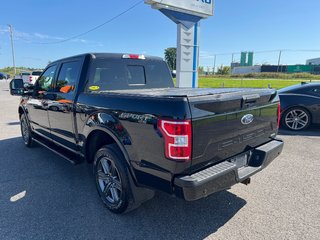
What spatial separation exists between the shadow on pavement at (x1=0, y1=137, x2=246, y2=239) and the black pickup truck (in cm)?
25

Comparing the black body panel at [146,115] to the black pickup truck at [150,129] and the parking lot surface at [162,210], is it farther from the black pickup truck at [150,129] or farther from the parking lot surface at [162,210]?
the parking lot surface at [162,210]

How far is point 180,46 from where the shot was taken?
969cm

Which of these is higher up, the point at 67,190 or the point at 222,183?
the point at 222,183

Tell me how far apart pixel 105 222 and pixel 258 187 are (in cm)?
227

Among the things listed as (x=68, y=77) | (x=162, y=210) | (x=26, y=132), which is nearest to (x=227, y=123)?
(x=162, y=210)

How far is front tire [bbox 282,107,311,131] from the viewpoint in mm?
6766

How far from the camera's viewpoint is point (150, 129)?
7.36 ft

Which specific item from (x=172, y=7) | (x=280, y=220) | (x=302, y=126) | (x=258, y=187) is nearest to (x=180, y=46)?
(x=172, y=7)

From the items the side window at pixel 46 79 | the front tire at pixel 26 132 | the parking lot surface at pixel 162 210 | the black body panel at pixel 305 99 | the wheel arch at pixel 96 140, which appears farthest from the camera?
the black body panel at pixel 305 99

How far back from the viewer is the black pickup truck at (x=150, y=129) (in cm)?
215

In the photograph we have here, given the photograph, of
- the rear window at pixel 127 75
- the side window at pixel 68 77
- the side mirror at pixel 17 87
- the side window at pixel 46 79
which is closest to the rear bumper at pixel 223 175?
the rear window at pixel 127 75

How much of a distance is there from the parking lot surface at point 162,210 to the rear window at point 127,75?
5.30 feet

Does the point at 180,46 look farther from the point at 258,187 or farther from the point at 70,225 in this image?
the point at 70,225

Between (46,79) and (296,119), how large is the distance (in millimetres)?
6530
